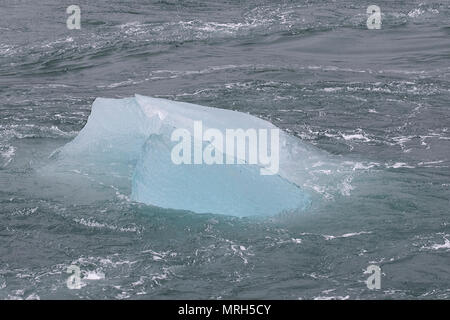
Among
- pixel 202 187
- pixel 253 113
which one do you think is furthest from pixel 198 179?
pixel 253 113

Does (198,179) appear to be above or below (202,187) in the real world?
above

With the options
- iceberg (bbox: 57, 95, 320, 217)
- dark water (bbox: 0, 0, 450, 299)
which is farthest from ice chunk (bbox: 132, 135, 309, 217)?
dark water (bbox: 0, 0, 450, 299)

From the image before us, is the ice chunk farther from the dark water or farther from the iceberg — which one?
the dark water

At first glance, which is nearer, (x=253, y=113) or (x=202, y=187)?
(x=202, y=187)

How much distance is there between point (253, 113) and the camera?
24.6 meters

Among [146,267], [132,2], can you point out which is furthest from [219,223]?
[132,2]

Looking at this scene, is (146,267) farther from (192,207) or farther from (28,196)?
(28,196)

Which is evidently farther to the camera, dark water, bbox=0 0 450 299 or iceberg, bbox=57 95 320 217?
iceberg, bbox=57 95 320 217

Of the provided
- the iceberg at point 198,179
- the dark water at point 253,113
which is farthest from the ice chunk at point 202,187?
the dark water at point 253,113

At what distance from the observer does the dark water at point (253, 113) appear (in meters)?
15.6

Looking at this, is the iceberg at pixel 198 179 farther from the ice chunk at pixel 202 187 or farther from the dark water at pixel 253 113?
the dark water at pixel 253 113

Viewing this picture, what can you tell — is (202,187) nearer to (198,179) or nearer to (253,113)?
(198,179)

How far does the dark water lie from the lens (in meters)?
15.6
